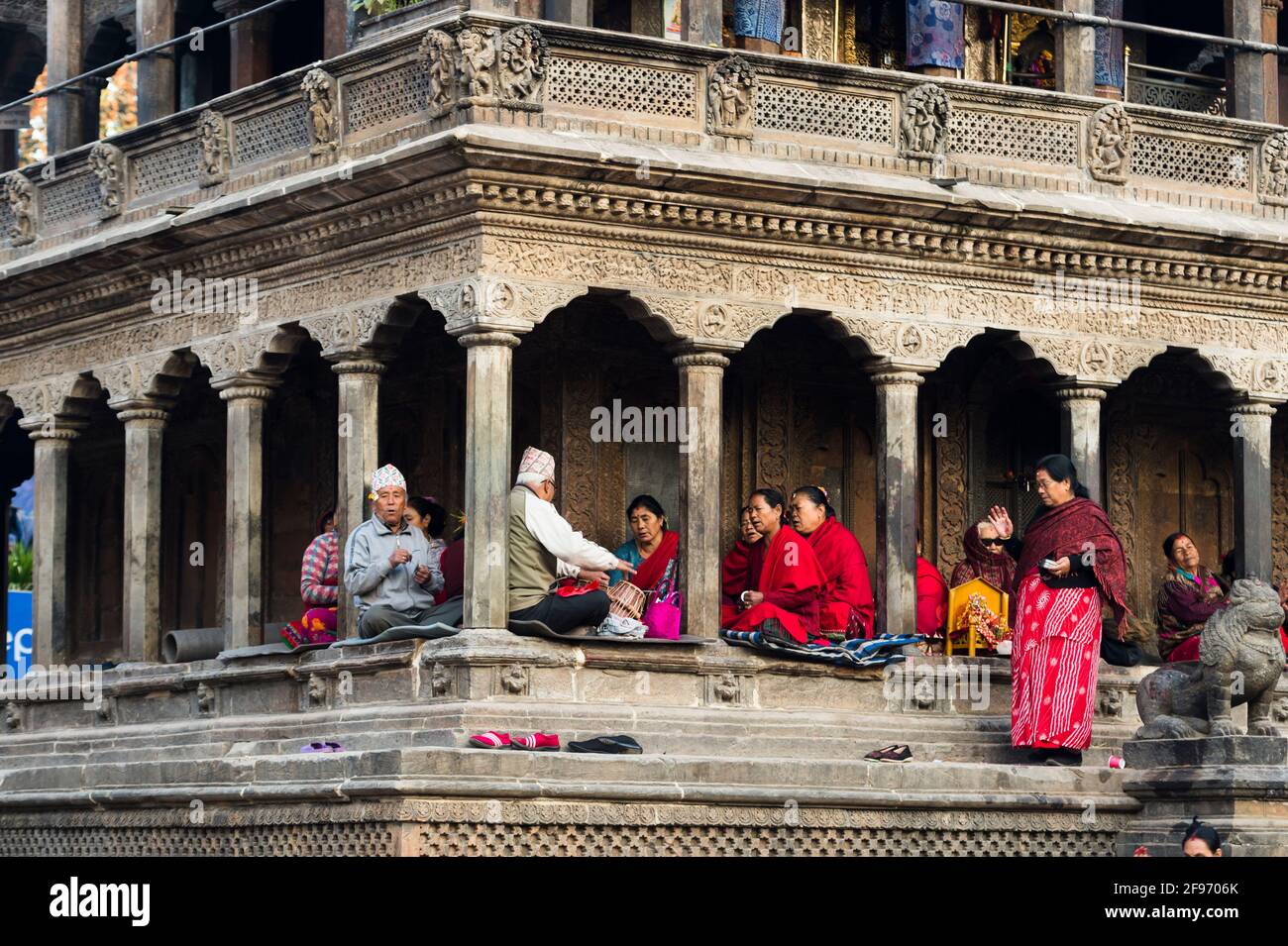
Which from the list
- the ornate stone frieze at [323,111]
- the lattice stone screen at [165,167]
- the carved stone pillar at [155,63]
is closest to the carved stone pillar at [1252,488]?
the ornate stone frieze at [323,111]

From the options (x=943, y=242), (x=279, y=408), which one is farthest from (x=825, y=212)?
(x=279, y=408)

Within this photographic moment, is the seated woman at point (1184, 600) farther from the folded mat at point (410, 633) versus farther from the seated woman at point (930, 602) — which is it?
the folded mat at point (410, 633)

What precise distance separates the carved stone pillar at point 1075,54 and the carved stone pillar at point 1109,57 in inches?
66.7

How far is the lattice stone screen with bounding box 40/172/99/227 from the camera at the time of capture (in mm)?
28375

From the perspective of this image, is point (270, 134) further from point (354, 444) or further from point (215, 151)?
point (354, 444)

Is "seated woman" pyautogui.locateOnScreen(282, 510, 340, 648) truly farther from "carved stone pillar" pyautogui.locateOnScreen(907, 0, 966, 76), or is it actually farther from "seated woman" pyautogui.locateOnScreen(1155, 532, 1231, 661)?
"seated woman" pyautogui.locateOnScreen(1155, 532, 1231, 661)

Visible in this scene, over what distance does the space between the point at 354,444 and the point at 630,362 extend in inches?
105

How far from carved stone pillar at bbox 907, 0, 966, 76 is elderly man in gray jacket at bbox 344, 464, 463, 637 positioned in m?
6.29

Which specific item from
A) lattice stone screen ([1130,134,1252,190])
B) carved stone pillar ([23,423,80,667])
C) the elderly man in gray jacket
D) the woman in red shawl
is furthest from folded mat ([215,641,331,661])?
lattice stone screen ([1130,134,1252,190])

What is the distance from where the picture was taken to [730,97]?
24.4m

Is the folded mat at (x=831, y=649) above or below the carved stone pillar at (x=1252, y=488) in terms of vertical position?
below

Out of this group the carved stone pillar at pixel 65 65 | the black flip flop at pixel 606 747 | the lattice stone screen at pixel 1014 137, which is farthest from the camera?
the carved stone pillar at pixel 65 65

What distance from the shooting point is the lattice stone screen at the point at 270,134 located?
2544 cm

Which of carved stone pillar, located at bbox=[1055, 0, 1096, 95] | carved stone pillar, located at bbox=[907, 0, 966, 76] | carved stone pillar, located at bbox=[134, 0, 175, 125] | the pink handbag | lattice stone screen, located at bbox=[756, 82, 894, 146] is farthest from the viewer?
carved stone pillar, located at bbox=[134, 0, 175, 125]
